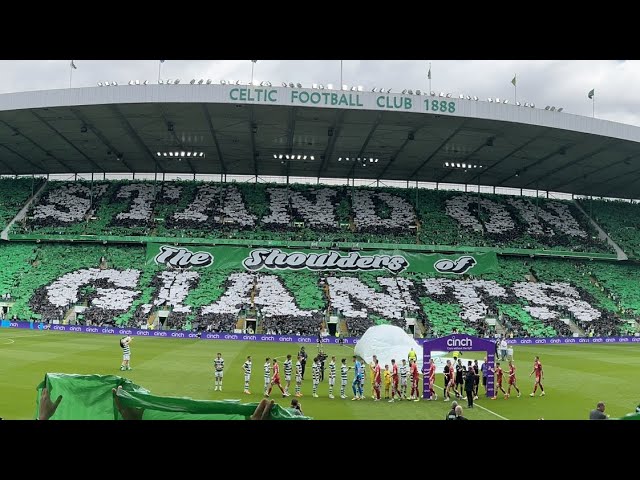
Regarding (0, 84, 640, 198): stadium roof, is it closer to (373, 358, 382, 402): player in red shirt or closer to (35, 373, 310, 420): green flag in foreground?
(373, 358, 382, 402): player in red shirt

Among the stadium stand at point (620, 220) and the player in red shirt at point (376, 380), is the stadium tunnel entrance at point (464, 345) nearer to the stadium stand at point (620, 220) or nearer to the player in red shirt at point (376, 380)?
the player in red shirt at point (376, 380)

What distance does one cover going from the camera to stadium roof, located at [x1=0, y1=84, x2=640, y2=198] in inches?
1617

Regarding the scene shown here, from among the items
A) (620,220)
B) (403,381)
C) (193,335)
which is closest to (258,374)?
(403,381)

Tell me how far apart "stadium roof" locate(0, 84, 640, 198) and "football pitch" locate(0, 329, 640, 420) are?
18.0m

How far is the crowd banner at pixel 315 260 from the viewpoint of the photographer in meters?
53.4

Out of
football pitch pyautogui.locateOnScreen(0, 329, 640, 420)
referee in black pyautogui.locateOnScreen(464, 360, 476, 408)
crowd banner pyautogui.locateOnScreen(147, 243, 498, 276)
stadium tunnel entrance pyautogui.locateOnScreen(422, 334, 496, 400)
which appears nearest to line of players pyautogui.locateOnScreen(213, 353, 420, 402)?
football pitch pyautogui.locateOnScreen(0, 329, 640, 420)

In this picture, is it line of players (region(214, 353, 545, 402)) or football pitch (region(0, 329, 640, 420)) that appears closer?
football pitch (region(0, 329, 640, 420))

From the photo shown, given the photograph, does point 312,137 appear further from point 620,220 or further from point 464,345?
point 620,220

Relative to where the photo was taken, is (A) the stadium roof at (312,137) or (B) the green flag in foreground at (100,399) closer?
(B) the green flag in foreground at (100,399)

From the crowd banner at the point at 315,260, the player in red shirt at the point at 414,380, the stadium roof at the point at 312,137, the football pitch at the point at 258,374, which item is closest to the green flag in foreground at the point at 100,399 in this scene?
the football pitch at the point at 258,374

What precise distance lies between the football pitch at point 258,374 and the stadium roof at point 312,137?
18.0m

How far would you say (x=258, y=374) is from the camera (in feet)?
85.6

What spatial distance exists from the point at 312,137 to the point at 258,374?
1114 inches
